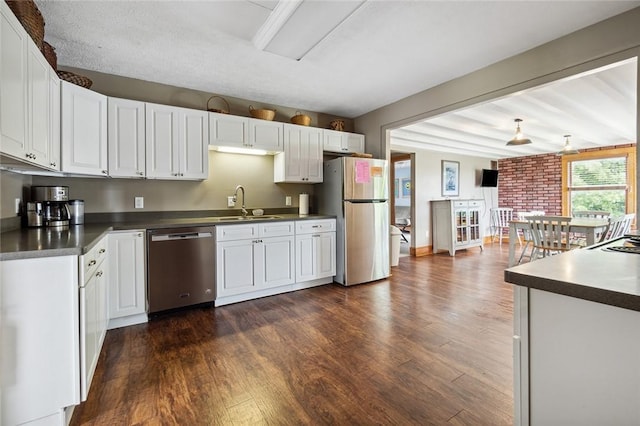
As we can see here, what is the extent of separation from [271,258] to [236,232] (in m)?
0.52

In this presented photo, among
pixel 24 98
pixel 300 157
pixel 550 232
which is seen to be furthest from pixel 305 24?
pixel 550 232

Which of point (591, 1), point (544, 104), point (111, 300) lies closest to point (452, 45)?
point (591, 1)

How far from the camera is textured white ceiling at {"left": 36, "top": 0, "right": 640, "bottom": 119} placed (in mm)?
2010

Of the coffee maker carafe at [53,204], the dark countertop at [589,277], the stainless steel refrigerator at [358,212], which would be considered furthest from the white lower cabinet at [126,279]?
the dark countertop at [589,277]

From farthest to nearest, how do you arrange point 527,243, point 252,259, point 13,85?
1. point 527,243
2. point 252,259
3. point 13,85

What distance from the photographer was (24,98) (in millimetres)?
1663

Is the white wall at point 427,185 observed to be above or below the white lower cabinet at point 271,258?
above

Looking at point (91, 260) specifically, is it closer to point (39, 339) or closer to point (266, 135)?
point (39, 339)

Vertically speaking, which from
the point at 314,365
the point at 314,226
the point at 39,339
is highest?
the point at 314,226

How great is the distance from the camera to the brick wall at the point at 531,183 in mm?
7273

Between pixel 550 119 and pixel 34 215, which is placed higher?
pixel 550 119

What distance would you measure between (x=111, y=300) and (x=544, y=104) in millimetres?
5334

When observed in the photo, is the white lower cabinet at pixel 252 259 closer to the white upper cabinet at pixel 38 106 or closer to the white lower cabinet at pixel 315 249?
the white lower cabinet at pixel 315 249

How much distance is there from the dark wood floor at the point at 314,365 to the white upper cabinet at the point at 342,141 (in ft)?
6.95
